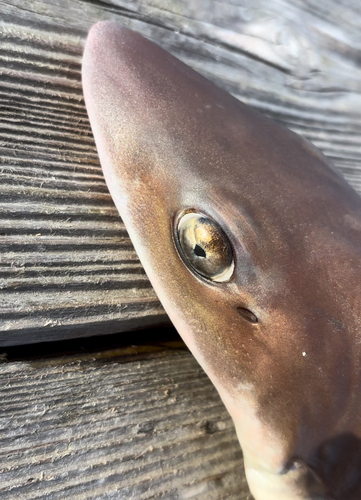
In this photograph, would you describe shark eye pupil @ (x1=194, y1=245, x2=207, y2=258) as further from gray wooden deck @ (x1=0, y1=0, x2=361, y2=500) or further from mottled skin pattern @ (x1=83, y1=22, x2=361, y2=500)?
gray wooden deck @ (x1=0, y1=0, x2=361, y2=500)

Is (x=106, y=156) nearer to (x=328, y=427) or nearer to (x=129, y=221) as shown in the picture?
(x=129, y=221)

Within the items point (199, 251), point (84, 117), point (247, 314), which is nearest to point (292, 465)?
point (247, 314)

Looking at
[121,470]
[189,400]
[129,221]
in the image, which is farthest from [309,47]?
[121,470]

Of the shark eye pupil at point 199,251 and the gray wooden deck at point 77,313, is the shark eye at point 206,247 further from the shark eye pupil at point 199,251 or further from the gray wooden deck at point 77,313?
the gray wooden deck at point 77,313

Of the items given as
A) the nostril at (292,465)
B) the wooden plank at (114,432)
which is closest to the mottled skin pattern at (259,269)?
the nostril at (292,465)

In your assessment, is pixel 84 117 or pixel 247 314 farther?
pixel 84 117

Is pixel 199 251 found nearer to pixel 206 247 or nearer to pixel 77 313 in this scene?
pixel 206 247
